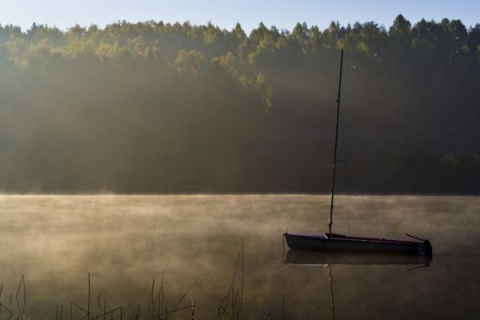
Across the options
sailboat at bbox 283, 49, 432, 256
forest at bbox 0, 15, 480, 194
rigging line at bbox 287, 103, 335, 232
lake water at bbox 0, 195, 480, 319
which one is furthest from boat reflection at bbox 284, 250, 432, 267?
forest at bbox 0, 15, 480, 194

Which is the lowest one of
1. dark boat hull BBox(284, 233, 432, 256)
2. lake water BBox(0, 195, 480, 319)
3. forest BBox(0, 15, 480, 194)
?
lake water BBox(0, 195, 480, 319)

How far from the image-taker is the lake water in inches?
1288

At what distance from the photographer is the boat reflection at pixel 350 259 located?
46.3 m

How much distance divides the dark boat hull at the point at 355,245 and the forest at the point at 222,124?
52.8 m

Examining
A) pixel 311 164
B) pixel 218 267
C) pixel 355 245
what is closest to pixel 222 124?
pixel 311 164

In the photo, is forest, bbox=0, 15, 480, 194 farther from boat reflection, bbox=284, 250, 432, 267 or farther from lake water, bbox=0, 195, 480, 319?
boat reflection, bbox=284, 250, 432, 267

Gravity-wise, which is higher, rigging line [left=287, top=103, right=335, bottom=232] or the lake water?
rigging line [left=287, top=103, right=335, bottom=232]

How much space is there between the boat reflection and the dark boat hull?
29 cm

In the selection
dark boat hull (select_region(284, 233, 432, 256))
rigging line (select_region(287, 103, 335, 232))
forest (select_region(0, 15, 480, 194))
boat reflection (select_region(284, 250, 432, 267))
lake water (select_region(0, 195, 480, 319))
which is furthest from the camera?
forest (select_region(0, 15, 480, 194))

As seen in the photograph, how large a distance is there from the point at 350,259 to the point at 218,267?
378 inches

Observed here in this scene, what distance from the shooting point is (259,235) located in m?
57.1

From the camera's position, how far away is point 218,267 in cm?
4319

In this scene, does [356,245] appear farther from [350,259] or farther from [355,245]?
[350,259]

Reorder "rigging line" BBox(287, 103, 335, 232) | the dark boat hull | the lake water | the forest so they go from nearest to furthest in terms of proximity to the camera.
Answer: the lake water → the dark boat hull → "rigging line" BBox(287, 103, 335, 232) → the forest
